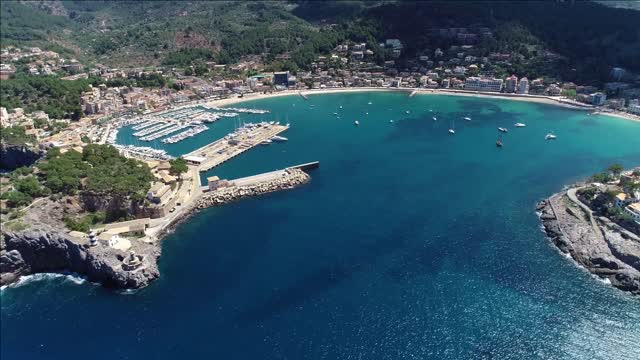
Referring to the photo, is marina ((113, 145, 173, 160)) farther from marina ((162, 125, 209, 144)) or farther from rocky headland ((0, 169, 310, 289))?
rocky headland ((0, 169, 310, 289))

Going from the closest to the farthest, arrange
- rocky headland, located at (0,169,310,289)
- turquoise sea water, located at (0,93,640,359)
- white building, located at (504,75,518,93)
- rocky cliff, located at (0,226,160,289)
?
turquoise sea water, located at (0,93,640,359) < rocky headland, located at (0,169,310,289) < rocky cliff, located at (0,226,160,289) < white building, located at (504,75,518,93)

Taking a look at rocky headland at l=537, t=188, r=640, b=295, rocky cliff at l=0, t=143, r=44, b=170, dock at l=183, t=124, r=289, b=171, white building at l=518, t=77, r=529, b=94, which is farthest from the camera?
white building at l=518, t=77, r=529, b=94

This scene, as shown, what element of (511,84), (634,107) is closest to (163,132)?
(511,84)

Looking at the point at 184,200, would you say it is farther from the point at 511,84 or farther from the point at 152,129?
the point at 511,84

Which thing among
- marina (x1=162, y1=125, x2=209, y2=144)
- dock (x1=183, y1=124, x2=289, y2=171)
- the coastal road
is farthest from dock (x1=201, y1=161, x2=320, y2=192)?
marina (x1=162, y1=125, x2=209, y2=144)

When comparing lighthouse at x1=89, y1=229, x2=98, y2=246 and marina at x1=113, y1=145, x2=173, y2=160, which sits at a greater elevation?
lighthouse at x1=89, y1=229, x2=98, y2=246

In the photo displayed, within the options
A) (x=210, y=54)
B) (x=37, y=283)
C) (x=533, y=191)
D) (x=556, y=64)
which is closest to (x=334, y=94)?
(x=210, y=54)
